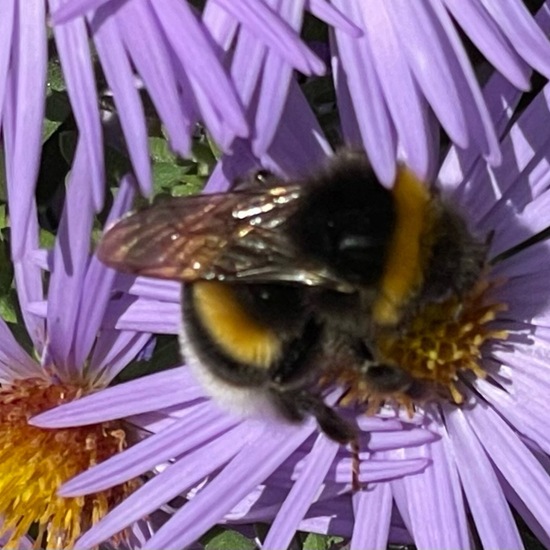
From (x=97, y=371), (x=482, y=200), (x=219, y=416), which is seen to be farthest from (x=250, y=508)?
(x=482, y=200)

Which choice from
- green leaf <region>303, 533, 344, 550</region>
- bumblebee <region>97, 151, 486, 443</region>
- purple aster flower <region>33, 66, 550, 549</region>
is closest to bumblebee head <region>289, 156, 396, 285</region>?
bumblebee <region>97, 151, 486, 443</region>

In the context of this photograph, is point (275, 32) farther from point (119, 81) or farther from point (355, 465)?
point (355, 465)

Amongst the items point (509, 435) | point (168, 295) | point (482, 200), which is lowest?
point (509, 435)

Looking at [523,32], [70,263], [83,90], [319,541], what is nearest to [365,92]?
[523,32]

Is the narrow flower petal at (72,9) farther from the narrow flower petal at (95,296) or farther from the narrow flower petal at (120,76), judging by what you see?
the narrow flower petal at (95,296)

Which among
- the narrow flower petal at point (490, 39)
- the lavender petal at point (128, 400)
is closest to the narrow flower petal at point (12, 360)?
the lavender petal at point (128, 400)

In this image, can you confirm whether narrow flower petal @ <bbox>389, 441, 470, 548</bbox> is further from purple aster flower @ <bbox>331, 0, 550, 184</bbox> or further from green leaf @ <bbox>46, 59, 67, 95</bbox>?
green leaf @ <bbox>46, 59, 67, 95</bbox>

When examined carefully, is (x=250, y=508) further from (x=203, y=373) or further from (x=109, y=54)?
(x=109, y=54)
